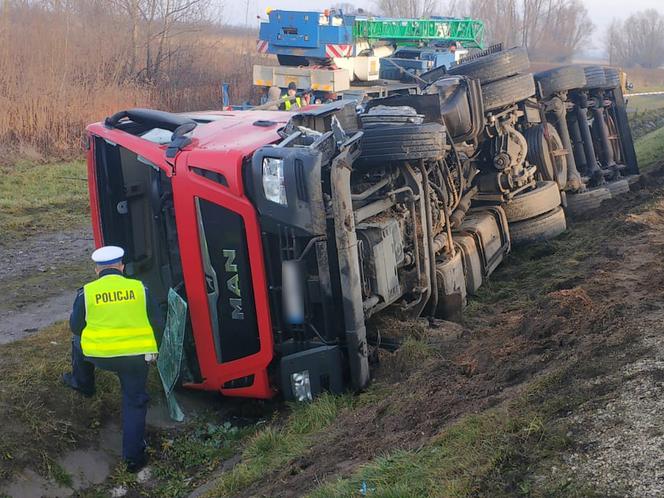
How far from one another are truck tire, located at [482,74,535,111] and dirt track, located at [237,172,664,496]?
2.37 meters

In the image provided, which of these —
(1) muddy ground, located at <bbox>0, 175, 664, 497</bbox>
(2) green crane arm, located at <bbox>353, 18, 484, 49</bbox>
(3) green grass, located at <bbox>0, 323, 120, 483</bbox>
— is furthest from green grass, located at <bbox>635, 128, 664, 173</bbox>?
(3) green grass, located at <bbox>0, 323, 120, 483</bbox>

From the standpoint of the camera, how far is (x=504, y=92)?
7.76 meters

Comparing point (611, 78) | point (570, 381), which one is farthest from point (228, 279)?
point (611, 78)

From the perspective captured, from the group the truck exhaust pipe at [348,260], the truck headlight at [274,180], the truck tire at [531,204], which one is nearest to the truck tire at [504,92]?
the truck tire at [531,204]

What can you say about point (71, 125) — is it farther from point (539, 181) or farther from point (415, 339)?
point (415, 339)

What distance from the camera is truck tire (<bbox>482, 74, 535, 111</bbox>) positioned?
25.2ft

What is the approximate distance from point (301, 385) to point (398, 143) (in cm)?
170

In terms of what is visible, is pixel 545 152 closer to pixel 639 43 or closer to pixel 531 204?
pixel 531 204

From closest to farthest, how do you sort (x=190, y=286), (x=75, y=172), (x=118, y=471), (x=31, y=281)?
(x=118, y=471) → (x=190, y=286) → (x=31, y=281) → (x=75, y=172)

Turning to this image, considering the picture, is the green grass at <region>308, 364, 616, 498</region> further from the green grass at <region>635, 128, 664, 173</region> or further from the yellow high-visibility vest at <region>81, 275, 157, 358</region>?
the green grass at <region>635, 128, 664, 173</region>

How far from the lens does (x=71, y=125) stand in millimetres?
15758

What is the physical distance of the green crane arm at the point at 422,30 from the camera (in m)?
17.1

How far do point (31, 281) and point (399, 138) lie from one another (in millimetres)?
4584

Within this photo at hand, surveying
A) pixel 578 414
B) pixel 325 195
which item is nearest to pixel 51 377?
pixel 325 195
